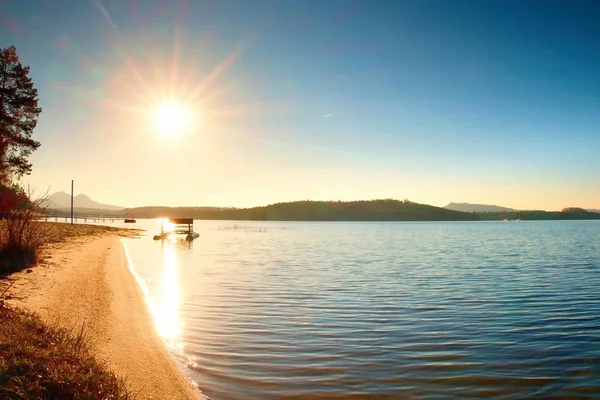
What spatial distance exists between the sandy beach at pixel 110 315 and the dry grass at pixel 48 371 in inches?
53.7

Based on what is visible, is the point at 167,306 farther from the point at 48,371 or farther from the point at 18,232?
the point at 48,371

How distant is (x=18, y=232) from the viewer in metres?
18.8

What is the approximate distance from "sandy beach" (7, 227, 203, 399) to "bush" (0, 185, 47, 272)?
74cm

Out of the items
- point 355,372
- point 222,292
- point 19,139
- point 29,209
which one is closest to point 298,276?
point 222,292

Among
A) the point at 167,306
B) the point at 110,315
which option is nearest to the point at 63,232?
the point at 167,306

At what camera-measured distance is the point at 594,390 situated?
8.83 m

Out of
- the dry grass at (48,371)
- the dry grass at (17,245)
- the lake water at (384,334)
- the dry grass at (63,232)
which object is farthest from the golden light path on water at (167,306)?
the dry grass at (63,232)

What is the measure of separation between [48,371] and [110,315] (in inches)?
304

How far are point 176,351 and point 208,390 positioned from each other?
2.78 meters

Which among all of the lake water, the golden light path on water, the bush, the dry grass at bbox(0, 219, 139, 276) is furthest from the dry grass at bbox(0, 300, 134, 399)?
the bush

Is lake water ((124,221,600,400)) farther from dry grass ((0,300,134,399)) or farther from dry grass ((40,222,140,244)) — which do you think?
dry grass ((40,222,140,244))

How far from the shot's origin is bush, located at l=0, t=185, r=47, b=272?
18.0m

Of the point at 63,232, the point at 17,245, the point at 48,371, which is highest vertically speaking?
the point at 63,232

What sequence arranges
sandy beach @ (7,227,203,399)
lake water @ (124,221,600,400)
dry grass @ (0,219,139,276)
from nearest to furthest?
1. sandy beach @ (7,227,203,399)
2. lake water @ (124,221,600,400)
3. dry grass @ (0,219,139,276)
